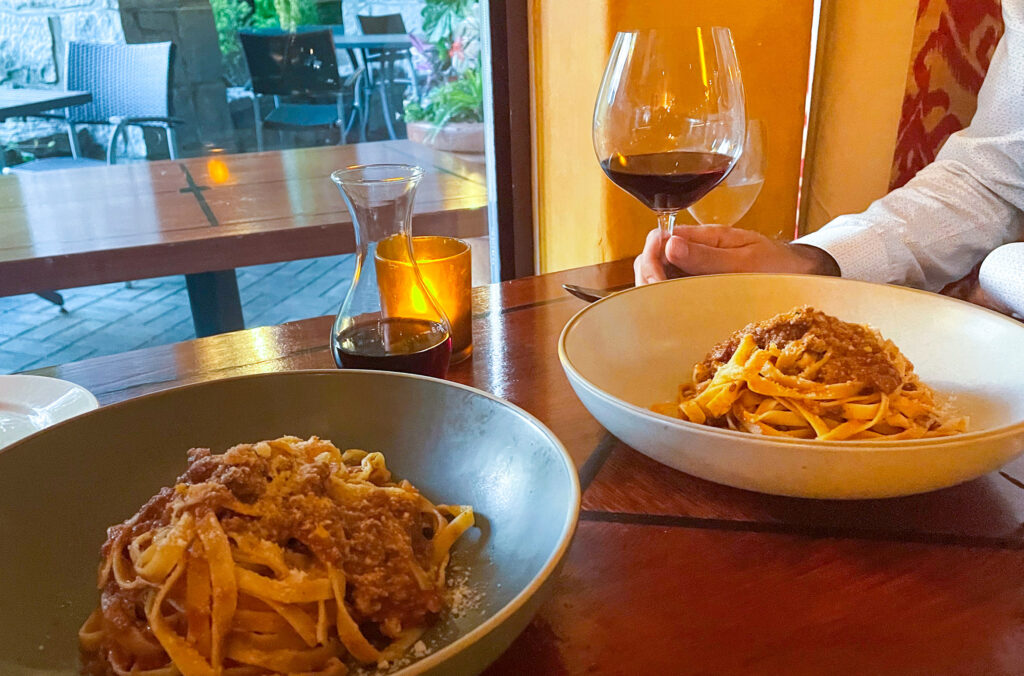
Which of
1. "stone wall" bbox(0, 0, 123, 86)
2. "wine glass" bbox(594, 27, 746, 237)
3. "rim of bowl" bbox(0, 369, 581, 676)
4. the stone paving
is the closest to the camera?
"rim of bowl" bbox(0, 369, 581, 676)

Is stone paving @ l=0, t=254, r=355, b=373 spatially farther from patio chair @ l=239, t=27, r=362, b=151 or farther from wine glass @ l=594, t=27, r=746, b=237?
wine glass @ l=594, t=27, r=746, b=237

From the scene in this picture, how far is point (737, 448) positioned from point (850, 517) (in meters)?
0.13

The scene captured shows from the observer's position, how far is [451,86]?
301cm

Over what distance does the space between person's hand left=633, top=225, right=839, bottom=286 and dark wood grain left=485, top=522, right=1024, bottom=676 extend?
20.3 inches

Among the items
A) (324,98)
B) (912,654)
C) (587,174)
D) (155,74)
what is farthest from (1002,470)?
(155,74)

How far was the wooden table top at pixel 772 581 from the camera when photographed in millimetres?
477

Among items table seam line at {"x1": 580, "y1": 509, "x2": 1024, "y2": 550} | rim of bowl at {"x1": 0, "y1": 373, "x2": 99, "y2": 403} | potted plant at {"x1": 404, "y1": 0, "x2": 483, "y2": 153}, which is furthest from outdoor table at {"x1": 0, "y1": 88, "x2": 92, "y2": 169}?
table seam line at {"x1": 580, "y1": 509, "x2": 1024, "y2": 550}

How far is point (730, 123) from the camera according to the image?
958mm

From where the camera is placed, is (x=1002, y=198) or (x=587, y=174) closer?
(x=1002, y=198)

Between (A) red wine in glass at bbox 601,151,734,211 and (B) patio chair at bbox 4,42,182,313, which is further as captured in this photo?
(B) patio chair at bbox 4,42,182,313

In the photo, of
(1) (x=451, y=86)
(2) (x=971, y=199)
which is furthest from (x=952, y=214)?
(1) (x=451, y=86)

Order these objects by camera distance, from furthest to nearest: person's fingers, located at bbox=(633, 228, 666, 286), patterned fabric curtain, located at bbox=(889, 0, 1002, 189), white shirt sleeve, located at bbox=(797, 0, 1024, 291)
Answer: patterned fabric curtain, located at bbox=(889, 0, 1002, 189) < white shirt sleeve, located at bbox=(797, 0, 1024, 291) < person's fingers, located at bbox=(633, 228, 666, 286)

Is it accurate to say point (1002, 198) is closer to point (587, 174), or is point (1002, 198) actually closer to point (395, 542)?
point (587, 174)

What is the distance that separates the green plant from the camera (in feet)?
9.50
